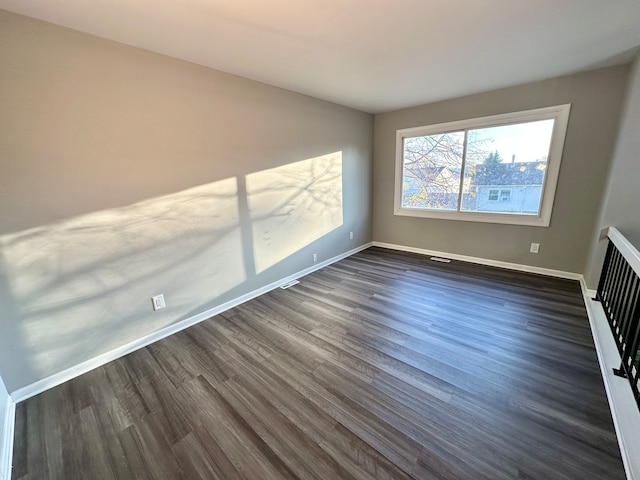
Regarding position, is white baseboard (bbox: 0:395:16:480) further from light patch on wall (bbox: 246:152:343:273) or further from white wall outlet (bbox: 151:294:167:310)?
light patch on wall (bbox: 246:152:343:273)

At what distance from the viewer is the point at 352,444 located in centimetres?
136

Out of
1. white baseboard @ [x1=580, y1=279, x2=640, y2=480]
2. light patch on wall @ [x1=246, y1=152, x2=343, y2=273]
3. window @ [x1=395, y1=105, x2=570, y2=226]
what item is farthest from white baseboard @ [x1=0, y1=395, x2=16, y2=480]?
window @ [x1=395, y1=105, x2=570, y2=226]

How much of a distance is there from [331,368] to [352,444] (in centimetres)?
57

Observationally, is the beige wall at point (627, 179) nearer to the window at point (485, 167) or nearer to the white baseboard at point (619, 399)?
the window at point (485, 167)

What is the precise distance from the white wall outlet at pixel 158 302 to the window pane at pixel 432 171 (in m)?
3.88

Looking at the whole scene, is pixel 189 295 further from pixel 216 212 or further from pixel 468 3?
pixel 468 3

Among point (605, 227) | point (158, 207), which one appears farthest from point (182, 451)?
point (605, 227)

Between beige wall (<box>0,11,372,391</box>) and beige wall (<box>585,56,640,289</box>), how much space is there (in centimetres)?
328

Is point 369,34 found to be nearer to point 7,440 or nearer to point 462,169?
point 462,169

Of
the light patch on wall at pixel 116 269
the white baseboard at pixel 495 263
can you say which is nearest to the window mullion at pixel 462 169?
the white baseboard at pixel 495 263

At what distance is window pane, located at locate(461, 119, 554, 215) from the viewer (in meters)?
3.21

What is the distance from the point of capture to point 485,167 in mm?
3613

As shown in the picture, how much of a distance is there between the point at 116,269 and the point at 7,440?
1.09m

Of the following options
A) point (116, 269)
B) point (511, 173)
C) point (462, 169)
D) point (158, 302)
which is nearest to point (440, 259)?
point (462, 169)
